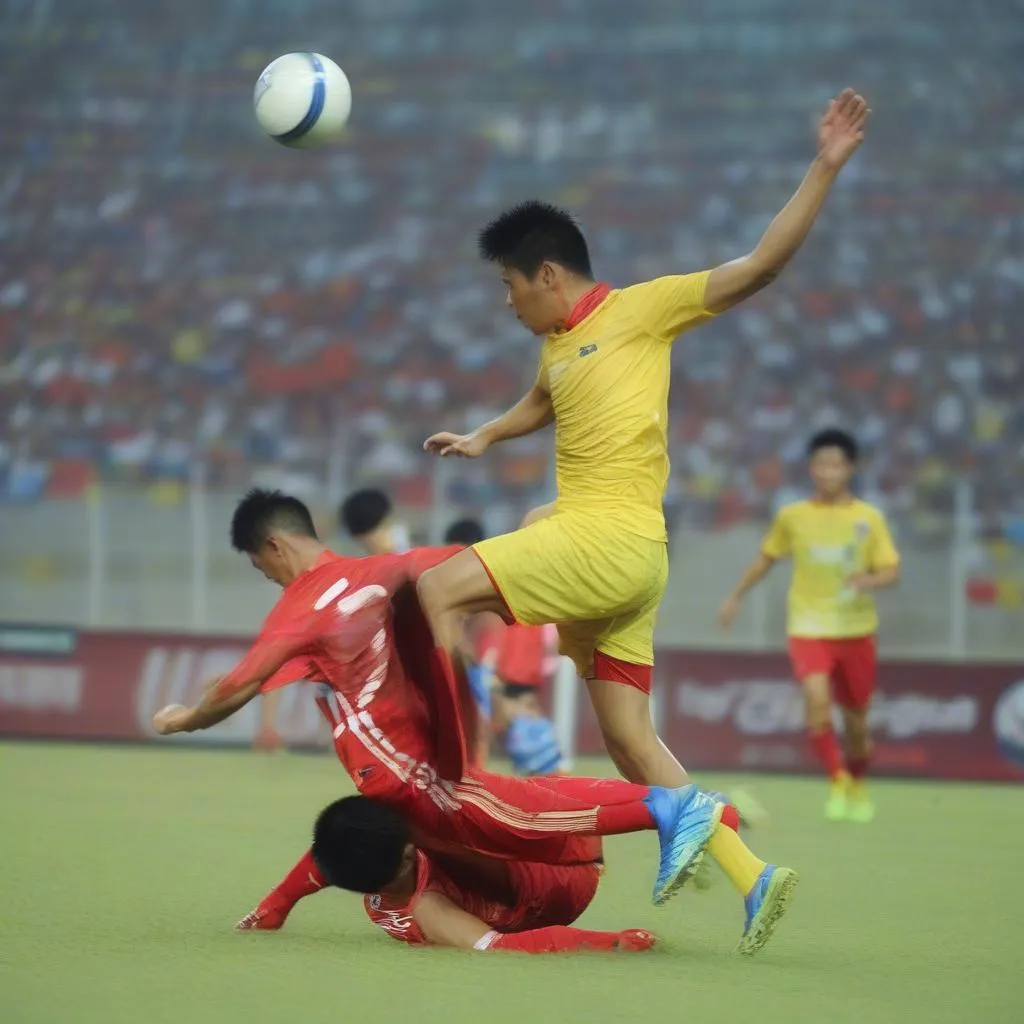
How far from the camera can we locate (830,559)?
429 inches

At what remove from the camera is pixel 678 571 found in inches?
621

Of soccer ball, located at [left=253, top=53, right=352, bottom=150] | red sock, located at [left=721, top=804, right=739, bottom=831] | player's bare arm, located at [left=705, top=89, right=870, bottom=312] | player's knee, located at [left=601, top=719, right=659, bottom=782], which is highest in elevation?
soccer ball, located at [left=253, top=53, right=352, bottom=150]

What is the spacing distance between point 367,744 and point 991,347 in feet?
45.4

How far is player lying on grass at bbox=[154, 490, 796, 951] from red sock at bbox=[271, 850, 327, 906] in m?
0.35

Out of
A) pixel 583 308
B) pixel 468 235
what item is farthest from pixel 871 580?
pixel 468 235

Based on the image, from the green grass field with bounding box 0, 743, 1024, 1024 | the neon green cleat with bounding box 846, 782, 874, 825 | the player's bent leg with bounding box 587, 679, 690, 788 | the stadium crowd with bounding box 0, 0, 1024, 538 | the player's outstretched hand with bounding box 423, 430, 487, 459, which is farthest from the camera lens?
the stadium crowd with bounding box 0, 0, 1024, 538

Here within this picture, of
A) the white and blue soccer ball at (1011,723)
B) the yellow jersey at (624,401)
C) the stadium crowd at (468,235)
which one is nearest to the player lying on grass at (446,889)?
the yellow jersey at (624,401)

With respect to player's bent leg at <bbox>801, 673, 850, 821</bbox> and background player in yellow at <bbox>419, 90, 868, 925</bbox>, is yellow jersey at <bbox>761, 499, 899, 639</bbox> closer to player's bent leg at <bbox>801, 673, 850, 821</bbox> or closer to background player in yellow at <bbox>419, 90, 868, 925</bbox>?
player's bent leg at <bbox>801, 673, 850, 821</bbox>

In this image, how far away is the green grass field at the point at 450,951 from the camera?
4.34 meters

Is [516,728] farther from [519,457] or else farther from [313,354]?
[313,354]

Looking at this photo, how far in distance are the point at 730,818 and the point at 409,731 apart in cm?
99

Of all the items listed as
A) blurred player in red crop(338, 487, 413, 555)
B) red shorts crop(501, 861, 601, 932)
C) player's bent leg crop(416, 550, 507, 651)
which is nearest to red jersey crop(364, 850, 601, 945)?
red shorts crop(501, 861, 601, 932)

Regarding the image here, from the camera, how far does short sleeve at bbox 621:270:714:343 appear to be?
5.52 metres

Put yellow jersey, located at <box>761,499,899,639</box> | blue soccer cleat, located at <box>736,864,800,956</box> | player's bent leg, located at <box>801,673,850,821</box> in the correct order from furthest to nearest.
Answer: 1. yellow jersey, located at <box>761,499,899,639</box>
2. player's bent leg, located at <box>801,673,850,821</box>
3. blue soccer cleat, located at <box>736,864,800,956</box>
